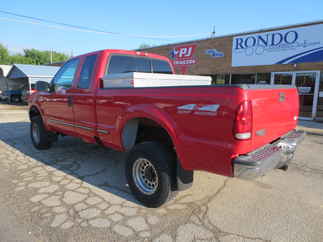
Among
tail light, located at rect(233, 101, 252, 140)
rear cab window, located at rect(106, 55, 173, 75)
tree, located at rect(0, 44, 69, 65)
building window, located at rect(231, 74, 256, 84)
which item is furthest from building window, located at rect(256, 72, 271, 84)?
tree, located at rect(0, 44, 69, 65)

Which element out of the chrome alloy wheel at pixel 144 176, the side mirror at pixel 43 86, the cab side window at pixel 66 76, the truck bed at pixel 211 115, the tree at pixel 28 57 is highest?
Answer: the tree at pixel 28 57

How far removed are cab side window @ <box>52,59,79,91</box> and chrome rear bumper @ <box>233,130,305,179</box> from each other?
11.2ft

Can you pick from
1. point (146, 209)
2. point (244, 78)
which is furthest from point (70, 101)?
point (244, 78)

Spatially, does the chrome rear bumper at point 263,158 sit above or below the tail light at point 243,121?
below

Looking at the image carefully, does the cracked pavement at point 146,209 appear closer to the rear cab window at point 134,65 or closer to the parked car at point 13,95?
the rear cab window at point 134,65

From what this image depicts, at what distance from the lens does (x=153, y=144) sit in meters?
2.90

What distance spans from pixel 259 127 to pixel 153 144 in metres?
1.29

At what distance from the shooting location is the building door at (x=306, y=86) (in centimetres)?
1063

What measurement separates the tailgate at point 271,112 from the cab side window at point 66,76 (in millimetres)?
3373

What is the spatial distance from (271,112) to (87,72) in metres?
3.00

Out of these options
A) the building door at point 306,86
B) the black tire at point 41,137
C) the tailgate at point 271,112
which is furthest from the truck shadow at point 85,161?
the building door at point 306,86

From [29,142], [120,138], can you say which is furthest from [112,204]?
[29,142]

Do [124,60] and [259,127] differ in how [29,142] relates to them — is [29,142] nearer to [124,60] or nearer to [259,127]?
[124,60]

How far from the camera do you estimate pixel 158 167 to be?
2744mm
